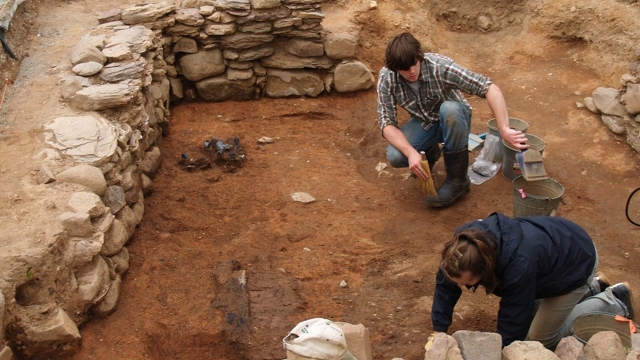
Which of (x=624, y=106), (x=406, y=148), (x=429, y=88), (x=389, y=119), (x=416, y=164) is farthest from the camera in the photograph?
(x=624, y=106)

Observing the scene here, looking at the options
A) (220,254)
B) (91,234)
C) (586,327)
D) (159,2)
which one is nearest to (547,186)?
(586,327)

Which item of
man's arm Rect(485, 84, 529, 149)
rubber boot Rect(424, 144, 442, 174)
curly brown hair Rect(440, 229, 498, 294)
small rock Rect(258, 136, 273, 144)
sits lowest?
small rock Rect(258, 136, 273, 144)

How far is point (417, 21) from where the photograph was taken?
816 cm

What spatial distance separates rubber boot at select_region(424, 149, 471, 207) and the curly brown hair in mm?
2358

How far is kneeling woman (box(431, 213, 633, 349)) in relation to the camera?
118 inches

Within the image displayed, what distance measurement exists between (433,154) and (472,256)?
2.91 m

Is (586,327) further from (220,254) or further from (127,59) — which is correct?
(127,59)

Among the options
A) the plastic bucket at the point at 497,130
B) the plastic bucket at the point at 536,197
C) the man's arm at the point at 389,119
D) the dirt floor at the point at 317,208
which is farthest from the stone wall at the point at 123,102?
the plastic bucket at the point at 536,197

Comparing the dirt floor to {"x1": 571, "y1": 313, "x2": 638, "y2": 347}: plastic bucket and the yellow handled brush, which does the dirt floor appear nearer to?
the yellow handled brush

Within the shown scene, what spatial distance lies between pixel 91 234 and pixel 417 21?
5.48 m

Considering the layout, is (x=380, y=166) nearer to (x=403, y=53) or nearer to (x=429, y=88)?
(x=429, y=88)

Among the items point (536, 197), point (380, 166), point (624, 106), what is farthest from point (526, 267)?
point (624, 106)

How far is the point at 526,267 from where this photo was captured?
10.2 feet

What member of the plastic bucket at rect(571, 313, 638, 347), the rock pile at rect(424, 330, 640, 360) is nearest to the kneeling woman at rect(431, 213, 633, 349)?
the plastic bucket at rect(571, 313, 638, 347)
